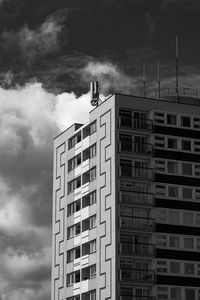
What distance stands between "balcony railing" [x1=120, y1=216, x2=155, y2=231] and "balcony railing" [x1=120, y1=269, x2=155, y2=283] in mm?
5668

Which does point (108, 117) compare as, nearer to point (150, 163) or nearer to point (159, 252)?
point (150, 163)

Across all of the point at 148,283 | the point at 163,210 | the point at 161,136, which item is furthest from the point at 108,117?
the point at 148,283

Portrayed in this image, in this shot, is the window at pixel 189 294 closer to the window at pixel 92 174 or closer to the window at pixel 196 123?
the window at pixel 92 174

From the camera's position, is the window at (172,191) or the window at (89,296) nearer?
the window at (89,296)

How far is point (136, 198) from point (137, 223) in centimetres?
341

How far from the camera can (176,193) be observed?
111 meters

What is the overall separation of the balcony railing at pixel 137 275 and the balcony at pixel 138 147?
16211mm

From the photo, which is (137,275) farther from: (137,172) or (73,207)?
(73,207)

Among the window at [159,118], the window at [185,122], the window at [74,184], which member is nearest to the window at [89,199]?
the window at [74,184]

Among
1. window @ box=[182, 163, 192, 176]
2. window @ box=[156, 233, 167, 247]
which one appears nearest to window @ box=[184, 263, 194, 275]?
window @ box=[156, 233, 167, 247]

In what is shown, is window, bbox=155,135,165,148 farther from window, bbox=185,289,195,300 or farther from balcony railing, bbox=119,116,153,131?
window, bbox=185,289,195,300

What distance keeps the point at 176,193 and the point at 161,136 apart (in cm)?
818

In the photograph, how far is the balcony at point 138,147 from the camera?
11150 cm

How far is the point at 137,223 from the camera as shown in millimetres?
109000
